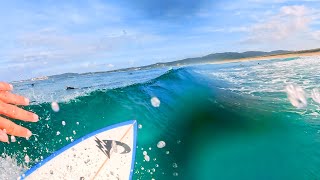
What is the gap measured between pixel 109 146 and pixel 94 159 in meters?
0.41

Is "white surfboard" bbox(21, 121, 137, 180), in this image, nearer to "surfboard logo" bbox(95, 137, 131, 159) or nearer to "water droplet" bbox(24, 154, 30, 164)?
"surfboard logo" bbox(95, 137, 131, 159)

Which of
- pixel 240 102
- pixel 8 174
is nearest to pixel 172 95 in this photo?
pixel 240 102

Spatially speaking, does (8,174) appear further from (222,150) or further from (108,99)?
(222,150)

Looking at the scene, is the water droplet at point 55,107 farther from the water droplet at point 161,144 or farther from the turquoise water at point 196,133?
the water droplet at point 161,144

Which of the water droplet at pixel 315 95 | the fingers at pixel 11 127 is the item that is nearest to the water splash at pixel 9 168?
the fingers at pixel 11 127

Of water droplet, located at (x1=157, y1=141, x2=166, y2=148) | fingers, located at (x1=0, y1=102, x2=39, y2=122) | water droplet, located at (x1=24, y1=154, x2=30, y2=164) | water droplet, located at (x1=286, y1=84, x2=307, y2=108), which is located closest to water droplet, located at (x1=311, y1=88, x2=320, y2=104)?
water droplet, located at (x1=286, y1=84, x2=307, y2=108)

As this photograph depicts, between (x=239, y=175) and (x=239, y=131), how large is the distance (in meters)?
1.89

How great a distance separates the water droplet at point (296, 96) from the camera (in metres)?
10.8

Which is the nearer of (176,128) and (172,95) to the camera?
(176,128)

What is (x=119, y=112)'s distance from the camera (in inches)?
316

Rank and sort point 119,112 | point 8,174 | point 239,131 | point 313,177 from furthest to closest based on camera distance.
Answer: point 239,131, point 119,112, point 313,177, point 8,174

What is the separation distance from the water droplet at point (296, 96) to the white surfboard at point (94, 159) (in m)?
6.87

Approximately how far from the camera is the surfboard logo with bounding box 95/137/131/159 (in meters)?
6.11

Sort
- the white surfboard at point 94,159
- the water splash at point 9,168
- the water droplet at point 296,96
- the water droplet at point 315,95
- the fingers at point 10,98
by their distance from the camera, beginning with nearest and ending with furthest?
the fingers at point 10,98 → the white surfboard at point 94,159 → the water splash at point 9,168 → the water droplet at point 296,96 → the water droplet at point 315,95
